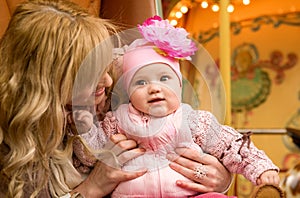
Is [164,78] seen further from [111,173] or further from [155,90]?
[111,173]

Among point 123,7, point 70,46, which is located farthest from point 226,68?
point 70,46

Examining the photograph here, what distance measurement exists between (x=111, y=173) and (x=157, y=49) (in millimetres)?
251

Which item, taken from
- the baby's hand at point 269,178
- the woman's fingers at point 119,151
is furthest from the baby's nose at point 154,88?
the baby's hand at point 269,178

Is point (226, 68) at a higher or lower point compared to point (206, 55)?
lower

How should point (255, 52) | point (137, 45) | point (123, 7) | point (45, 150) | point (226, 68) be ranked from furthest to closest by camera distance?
point (255, 52) → point (226, 68) → point (123, 7) → point (137, 45) → point (45, 150)

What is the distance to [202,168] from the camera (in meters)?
1.06

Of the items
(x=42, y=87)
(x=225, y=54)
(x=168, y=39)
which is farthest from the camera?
(x=225, y=54)

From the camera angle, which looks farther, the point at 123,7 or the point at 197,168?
the point at 123,7

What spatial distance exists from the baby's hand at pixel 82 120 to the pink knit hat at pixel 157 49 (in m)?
0.09

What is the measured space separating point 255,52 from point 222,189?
187 cm

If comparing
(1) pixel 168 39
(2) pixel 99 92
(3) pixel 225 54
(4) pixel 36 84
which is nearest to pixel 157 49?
(1) pixel 168 39

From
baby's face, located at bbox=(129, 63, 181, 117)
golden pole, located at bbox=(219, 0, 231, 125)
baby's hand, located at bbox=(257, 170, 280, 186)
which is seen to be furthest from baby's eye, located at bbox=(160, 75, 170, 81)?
golden pole, located at bbox=(219, 0, 231, 125)

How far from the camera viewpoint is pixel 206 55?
3.50 ft

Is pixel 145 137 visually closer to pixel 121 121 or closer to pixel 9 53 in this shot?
pixel 121 121
